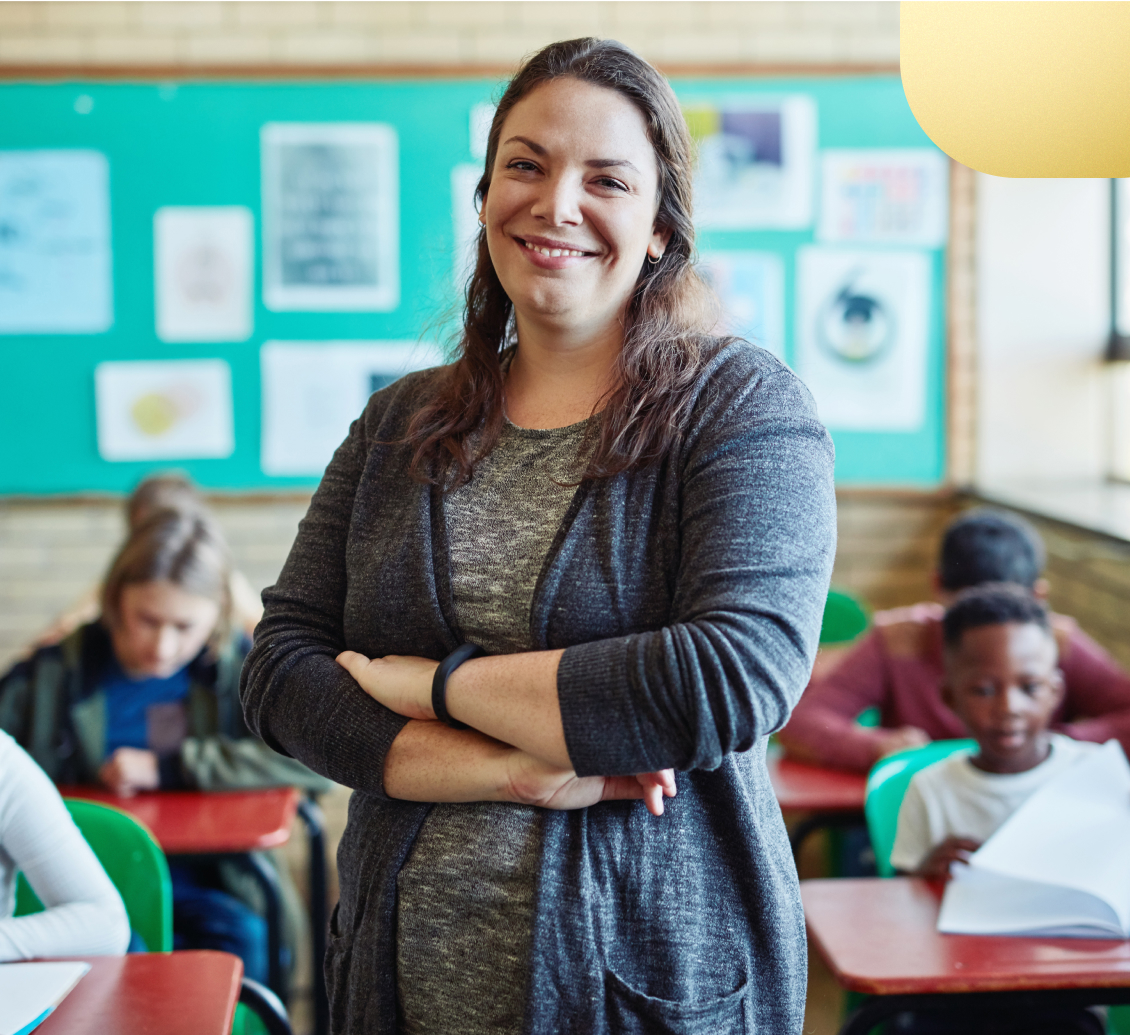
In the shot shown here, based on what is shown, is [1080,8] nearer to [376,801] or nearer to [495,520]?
[495,520]

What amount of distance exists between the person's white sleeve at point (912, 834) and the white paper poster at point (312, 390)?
2.49 metres

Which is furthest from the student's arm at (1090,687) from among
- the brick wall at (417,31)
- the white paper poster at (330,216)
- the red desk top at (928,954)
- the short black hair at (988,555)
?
the white paper poster at (330,216)

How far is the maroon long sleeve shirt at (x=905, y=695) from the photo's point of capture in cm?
250

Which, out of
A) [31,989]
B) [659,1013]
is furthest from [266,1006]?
[659,1013]

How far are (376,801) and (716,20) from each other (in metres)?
3.44

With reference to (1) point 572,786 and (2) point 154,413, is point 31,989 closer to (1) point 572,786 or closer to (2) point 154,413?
(1) point 572,786

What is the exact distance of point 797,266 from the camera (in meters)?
4.02

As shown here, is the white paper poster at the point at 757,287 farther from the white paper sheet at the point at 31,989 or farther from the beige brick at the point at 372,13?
the white paper sheet at the point at 31,989

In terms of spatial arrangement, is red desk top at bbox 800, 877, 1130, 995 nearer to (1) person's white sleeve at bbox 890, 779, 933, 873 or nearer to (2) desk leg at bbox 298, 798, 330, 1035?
(1) person's white sleeve at bbox 890, 779, 933, 873

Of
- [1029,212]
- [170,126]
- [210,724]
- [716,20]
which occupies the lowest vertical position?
[210,724]

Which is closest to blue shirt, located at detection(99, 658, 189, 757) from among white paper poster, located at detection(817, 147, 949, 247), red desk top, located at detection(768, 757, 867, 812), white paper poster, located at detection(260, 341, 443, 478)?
red desk top, located at detection(768, 757, 867, 812)

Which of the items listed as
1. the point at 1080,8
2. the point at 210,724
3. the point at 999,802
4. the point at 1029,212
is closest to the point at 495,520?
the point at 1080,8

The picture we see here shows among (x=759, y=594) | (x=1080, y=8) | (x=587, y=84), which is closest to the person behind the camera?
(x=1080, y=8)

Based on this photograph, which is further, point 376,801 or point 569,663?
point 376,801
